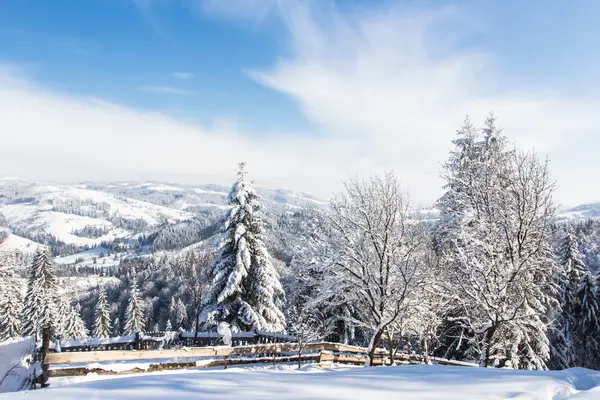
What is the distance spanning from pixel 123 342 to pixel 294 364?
23.2 feet

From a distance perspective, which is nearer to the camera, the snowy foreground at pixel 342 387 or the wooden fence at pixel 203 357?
the snowy foreground at pixel 342 387

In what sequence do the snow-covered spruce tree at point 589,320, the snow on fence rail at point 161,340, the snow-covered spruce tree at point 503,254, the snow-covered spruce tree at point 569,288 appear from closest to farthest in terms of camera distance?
the snow-covered spruce tree at point 503,254, the snow on fence rail at point 161,340, the snow-covered spruce tree at point 569,288, the snow-covered spruce tree at point 589,320

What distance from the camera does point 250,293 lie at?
19875 mm

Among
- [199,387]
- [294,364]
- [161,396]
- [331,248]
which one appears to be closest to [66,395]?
[161,396]

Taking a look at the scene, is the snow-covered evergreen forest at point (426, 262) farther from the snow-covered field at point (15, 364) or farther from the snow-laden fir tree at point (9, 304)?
the snow-laden fir tree at point (9, 304)

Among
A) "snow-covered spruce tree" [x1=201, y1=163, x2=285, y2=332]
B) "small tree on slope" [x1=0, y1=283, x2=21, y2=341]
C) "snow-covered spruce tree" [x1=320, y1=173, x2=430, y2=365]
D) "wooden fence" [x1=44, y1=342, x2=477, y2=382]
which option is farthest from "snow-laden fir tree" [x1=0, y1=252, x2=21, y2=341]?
"snow-covered spruce tree" [x1=320, y1=173, x2=430, y2=365]

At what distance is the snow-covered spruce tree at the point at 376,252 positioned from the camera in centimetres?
1313

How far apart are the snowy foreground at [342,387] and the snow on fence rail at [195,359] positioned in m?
4.37

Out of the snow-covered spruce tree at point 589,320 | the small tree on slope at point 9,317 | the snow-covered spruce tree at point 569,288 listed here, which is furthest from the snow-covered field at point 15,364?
the snow-covered spruce tree at point 589,320

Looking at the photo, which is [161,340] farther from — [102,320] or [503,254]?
[102,320]

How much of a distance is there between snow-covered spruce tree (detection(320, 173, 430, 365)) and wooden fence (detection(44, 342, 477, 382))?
5.21 feet

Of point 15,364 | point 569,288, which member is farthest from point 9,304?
point 569,288

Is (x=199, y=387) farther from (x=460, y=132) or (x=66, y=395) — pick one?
(x=460, y=132)

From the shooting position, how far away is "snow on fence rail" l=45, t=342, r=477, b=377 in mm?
9172
